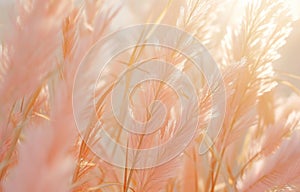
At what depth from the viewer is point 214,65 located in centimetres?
69

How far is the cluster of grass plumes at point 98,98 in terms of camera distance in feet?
1.14

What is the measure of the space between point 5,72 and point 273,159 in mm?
361

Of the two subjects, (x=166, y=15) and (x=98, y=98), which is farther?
(x=166, y=15)

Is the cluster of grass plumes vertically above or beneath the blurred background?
beneath

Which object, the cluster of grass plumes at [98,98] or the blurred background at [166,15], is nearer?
the cluster of grass plumes at [98,98]

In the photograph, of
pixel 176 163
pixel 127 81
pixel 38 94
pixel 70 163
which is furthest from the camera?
pixel 127 81

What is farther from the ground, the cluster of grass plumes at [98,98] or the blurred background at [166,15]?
the blurred background at [166,15]

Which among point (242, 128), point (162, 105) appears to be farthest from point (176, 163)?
point (242, 128)

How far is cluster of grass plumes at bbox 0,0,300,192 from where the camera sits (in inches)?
13.7

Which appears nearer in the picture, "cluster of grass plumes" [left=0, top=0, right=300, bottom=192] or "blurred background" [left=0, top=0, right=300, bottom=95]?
"cluster of grass plumes" [left=0, top=0, right=300, bottom=192]

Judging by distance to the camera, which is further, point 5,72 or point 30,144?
point 5,72

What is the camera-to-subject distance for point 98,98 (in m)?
0.56

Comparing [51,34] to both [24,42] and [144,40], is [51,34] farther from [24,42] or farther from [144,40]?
[144,40]

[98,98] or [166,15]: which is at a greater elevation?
[166,15]
